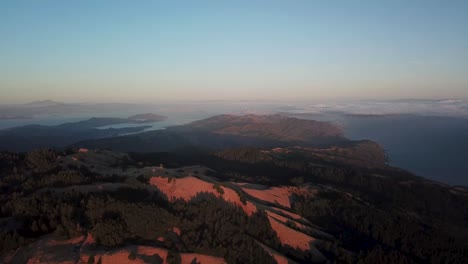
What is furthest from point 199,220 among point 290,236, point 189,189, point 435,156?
point 435,156

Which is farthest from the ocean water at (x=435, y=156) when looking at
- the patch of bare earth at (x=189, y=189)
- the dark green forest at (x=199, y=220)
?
the patch of bare earth at (x=189, y=189)

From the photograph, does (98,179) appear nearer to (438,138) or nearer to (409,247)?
(409,247)

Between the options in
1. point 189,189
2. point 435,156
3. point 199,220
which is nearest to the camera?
point 199,220

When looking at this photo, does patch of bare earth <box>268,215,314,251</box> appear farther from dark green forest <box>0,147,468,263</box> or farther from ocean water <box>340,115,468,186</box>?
ocean water <box>340,115,468,186</box>

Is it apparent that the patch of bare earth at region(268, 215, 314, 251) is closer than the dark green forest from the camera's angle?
No

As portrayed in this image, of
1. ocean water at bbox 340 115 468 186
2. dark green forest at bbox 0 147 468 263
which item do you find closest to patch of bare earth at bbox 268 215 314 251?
dark green forest at bbox 0 147 468 263

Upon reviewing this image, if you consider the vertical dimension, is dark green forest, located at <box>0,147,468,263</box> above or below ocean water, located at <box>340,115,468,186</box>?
above

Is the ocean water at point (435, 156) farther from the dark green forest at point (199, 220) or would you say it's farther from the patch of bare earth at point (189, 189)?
the patch of bare earth at point (189, 189)

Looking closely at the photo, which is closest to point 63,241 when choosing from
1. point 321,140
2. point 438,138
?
point 321,140

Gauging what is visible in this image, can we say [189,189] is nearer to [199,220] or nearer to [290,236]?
[199,220]

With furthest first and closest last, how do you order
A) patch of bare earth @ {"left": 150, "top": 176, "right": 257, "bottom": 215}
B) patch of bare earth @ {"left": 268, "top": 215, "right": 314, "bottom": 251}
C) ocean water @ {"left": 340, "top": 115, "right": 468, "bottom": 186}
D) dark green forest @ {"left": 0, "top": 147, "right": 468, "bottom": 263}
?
Answer: ocean water @ {"left": 340, "top": 115, "right": 468, "bottom": 186}
patch of bare earth @ {"left": 150, "top": 176, "right": 257, "bottom": 215}
patch of bare earth @ {"left": 268, "top": 215, "right": 314, "bottom": 251}
dark green forest @ {"left": 0, "top": 147, "right": 468, "bottom": 263}

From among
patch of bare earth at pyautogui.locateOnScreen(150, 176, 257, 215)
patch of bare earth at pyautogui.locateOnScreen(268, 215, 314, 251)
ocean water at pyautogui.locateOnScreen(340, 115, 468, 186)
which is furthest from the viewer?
ocean water at pyautogui.locateOnScreen(340, 115, 468, 186)
